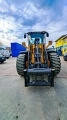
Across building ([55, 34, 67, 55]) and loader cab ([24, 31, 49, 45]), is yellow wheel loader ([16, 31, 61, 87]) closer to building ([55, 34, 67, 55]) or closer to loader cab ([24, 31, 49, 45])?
loader cab ([24, 31, 49, 45])

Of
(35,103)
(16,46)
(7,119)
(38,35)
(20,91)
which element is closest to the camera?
(7,119)

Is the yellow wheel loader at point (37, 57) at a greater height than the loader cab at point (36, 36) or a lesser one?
lesser

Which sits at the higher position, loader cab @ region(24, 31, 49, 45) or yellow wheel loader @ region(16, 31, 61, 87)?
loader cab @ region(24, 31, 49, 45)

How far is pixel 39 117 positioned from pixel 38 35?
504 cm

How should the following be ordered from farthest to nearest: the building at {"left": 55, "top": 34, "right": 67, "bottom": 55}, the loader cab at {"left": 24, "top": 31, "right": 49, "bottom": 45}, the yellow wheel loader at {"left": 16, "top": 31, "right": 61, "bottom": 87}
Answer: the building at {"left": 55, "top": 34, "right": 67, "bottom": 55}, the loader cab at {"left": 24, "top": 31, "right": 49, "bottom": 45}, the yellow wheel loader at {"left": 16, "top": 31, "right": 61, "bottom": 87}

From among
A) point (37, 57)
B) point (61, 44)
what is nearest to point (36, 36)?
point (37, 57)

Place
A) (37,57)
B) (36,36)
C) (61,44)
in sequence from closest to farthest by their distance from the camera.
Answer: (37,57) < (36,36) < (61,44)

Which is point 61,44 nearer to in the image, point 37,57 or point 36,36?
point 36,36

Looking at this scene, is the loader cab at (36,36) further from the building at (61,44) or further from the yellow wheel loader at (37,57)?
the building at (61,44)

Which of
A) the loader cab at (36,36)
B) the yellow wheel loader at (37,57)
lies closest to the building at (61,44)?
the loader cab at (36,36)

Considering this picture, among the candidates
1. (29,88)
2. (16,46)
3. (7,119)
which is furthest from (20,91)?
(16,46)

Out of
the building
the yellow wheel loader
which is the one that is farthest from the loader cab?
the building

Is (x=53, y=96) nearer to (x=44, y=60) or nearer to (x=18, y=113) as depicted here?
(x=18, y=113)

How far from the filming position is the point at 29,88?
568 cm
